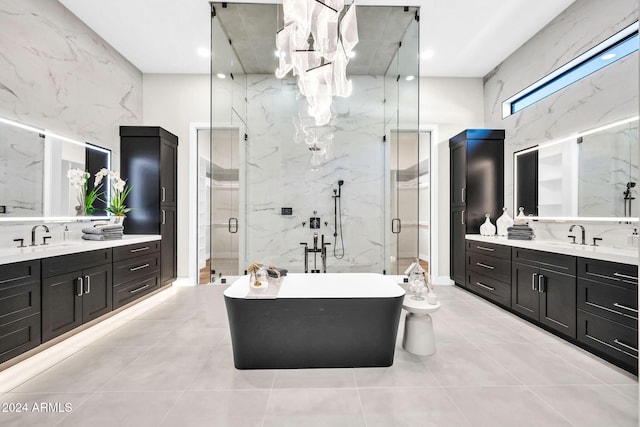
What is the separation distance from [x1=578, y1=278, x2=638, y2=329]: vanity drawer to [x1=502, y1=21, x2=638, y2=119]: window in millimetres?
2088

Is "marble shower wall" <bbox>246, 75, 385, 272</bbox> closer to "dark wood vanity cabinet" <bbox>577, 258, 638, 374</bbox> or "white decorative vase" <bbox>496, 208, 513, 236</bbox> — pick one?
"white decorative vase" <bbox>496, 208, 513, 236</bbox>

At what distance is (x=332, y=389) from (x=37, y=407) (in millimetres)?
1777

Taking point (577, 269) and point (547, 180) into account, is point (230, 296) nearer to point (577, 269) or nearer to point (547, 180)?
point (577, 269)

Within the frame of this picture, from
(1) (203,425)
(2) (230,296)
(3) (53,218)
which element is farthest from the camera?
(3) (53,218)

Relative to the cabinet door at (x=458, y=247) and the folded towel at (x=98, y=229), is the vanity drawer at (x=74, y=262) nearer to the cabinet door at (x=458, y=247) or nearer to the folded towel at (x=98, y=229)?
the folded towel at (x=98, y=229)

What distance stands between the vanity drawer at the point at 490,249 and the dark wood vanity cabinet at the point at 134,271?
438 centimetres

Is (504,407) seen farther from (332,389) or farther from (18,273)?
(18,273)

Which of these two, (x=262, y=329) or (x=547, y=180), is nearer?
(x=262, y=329)

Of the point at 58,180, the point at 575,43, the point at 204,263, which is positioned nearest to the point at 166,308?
the point at 204,263

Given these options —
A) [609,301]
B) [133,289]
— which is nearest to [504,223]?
[609,301]

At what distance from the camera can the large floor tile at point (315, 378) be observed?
1.93m

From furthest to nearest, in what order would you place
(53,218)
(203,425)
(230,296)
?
(53,218) → (230,296) → (203,425)

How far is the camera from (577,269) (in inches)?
96.9

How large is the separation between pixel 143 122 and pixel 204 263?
245 centimetres
